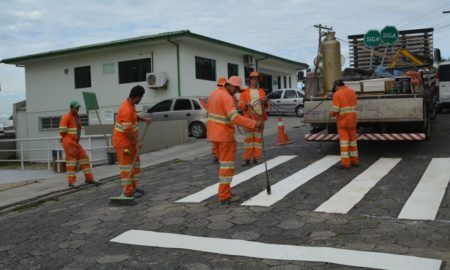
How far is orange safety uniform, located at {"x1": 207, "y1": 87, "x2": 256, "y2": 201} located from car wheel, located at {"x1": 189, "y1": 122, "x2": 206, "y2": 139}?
10709 millimetres

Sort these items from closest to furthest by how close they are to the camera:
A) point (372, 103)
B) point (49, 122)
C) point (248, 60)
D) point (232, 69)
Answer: point (372, 103) < point (232, 69) < point (49, 122) < point (248, 60)

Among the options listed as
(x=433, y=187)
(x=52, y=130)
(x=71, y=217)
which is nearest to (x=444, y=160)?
(x=433, y=187)

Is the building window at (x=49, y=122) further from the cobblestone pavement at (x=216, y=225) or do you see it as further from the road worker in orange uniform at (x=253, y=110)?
the road worker in orange uniform at (x=253, y=110)

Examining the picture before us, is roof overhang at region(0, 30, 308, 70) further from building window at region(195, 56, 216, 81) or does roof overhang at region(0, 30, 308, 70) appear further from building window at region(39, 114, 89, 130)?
building window at region(39, 114, 89, 130)

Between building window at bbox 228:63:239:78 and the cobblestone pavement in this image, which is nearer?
the cobblestone pavement

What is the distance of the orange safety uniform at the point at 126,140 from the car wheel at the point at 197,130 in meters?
9.63

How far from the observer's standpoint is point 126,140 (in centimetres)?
800

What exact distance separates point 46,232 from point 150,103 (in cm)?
1667

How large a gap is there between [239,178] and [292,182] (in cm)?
107

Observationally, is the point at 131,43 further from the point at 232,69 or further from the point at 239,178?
the point at 239,178

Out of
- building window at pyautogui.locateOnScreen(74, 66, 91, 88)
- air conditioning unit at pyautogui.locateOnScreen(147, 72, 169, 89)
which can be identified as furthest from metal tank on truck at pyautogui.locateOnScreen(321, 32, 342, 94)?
building window at pyautogui.locateOnScreen(74, 66, 91, 88)

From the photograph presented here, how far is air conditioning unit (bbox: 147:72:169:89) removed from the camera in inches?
867

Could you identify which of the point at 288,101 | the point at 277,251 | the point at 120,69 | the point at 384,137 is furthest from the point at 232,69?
the point at 277,251

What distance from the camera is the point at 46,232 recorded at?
6.64m
